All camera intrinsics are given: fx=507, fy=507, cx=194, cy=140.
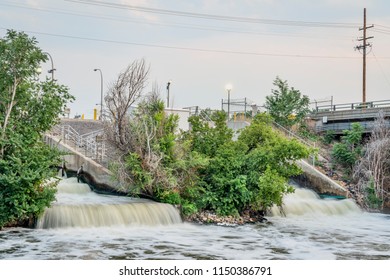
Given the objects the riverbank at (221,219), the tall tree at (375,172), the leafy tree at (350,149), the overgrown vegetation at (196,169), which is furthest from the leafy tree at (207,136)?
the leafy tree at (350,149)

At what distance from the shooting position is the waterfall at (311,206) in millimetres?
24083

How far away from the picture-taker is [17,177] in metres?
16.7

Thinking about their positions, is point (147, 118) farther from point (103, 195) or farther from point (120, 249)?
point (120, 249)

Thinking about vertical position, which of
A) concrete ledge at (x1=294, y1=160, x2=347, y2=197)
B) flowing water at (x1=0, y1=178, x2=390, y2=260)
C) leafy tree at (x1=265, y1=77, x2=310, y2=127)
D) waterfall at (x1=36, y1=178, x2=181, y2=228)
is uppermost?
leafy tree at (x1=265, y1=77, x2=310, y2=127)

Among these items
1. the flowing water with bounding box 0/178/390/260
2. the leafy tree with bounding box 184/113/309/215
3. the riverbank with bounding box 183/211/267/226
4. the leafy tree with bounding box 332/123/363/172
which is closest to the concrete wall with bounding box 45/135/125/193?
the flowing water with bounding box 0/178/390/260

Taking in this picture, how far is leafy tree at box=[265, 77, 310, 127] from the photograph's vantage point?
37.8 m

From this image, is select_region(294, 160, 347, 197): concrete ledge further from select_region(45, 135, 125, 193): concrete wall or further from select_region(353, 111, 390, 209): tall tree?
select_region(45, 135, 125, 193): concrete wall

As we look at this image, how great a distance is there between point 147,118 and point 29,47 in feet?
19.8

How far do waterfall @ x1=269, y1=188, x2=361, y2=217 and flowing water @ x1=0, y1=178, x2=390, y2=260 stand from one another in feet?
0.98

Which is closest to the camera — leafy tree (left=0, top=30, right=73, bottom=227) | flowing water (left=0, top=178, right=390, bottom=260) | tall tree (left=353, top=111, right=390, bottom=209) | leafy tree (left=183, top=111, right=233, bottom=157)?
flowing water (left=0, top=178, right=390, bottom=260)

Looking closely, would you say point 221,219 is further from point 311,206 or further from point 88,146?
point 88,146

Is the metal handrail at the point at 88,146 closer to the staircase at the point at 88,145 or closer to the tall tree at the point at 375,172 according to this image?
the staircase at the point at 88,145

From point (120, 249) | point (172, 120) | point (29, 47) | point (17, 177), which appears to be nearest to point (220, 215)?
point (172, 120)

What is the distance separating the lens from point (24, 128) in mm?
18141
